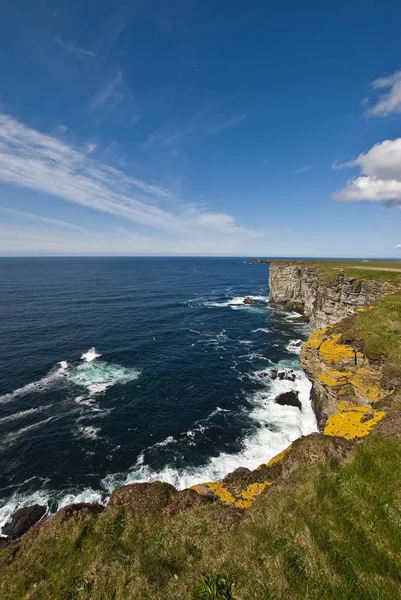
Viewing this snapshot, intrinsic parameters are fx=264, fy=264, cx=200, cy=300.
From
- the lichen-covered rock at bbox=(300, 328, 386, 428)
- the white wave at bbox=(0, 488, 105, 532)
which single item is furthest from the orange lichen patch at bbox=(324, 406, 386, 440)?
the white wave at bbox=(0, 488, 105, 532)

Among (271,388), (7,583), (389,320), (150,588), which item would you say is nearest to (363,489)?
(150,588)

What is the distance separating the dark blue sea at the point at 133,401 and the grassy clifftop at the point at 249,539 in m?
14.0

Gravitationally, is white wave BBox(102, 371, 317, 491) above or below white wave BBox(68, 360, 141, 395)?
below

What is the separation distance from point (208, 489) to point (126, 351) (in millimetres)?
42420

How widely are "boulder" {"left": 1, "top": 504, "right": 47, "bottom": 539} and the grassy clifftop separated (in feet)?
35.6

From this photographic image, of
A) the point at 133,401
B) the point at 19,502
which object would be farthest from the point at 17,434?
the point at 133,401

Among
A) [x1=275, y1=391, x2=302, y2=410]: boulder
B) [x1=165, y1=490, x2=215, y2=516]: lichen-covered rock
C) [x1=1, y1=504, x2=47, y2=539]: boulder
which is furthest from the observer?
[x1=275, y1=391, x2=302, y2=410]: boulder

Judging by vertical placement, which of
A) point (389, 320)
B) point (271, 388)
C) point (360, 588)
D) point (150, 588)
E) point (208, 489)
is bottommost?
point (271, 388)

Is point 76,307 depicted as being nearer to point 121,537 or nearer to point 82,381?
point 82,381

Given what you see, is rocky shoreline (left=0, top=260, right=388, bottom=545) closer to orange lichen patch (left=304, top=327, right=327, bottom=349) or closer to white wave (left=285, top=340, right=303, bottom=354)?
orange lichen patch (left=304, top=327, right=327, bottom=349)

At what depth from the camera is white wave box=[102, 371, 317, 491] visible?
26.4 m

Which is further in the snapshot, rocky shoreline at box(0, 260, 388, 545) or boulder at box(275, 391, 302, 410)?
Result: boulder at box(275, 391, 302, 410)

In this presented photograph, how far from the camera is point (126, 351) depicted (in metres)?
54.9

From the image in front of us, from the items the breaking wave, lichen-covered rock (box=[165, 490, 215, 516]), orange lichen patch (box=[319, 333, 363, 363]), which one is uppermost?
orange lichen patch (box=[319, 333, 363, 363])
